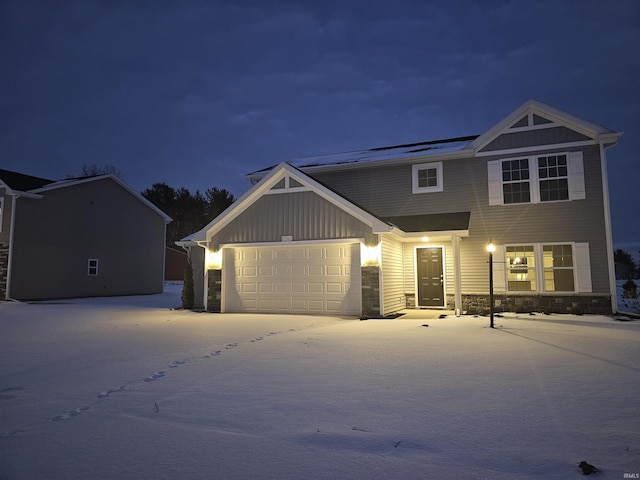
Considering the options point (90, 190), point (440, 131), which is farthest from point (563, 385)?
point (440, 131)

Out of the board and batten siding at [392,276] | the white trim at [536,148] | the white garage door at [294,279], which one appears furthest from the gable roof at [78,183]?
the white trim at [536,148]

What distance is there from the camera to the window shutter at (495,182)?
1337cm

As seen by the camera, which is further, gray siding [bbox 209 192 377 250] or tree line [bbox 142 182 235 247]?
tree line [bbox 142 182 235 247]

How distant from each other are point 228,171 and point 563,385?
14145 centimetres

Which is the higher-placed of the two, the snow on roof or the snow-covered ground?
the snow on roof

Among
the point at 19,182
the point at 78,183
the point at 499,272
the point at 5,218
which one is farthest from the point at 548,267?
the point at 19,182

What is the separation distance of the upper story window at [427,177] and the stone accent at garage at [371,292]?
432 centimetres

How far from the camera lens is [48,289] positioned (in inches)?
762

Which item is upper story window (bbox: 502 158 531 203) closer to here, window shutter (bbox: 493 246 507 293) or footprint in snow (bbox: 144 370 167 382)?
window shutter (bbox: 493 246 507 293)

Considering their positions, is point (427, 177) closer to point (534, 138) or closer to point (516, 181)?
point (516, 181)

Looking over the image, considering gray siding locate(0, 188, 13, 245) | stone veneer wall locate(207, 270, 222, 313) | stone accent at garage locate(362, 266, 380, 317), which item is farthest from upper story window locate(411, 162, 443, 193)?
gray siding locate(0, 188, 13, 245)

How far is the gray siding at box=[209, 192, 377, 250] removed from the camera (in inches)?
475

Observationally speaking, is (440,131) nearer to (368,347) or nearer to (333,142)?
(333,142)

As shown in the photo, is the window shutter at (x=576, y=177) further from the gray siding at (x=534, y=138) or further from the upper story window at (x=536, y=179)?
the gray siding at (x=534, y=138)
